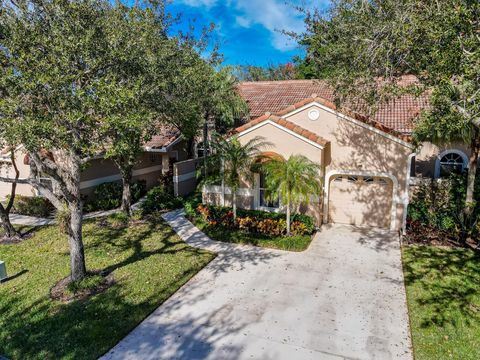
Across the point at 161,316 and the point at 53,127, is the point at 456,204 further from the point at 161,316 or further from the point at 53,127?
the point at 53,127

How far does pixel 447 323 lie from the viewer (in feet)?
29.4

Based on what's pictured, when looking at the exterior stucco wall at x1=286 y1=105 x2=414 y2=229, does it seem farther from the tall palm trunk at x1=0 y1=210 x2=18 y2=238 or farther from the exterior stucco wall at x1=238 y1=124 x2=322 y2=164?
the tall palm trunk at x1=0 y1=210 x2=18 y2=238

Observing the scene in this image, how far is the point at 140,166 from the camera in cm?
2316

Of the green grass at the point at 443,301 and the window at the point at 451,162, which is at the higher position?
the window at the point at 451,162

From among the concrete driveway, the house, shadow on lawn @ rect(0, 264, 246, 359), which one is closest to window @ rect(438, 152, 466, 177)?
the house

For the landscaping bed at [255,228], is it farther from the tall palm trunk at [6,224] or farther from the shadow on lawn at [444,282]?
the tall palm trunk at [6,224]

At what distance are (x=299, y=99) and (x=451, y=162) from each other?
36.4ft

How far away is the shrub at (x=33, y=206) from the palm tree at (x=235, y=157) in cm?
1020

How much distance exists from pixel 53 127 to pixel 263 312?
7435 mm

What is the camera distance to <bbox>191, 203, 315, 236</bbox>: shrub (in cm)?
1543

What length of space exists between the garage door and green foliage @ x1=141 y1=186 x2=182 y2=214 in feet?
29.6

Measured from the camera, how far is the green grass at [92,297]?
842 centimetres

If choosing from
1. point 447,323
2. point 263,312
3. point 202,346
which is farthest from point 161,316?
point 447,323

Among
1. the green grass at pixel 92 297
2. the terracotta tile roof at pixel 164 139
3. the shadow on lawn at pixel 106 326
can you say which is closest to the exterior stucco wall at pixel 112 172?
the terracotta tile roof at pixel 164 139
